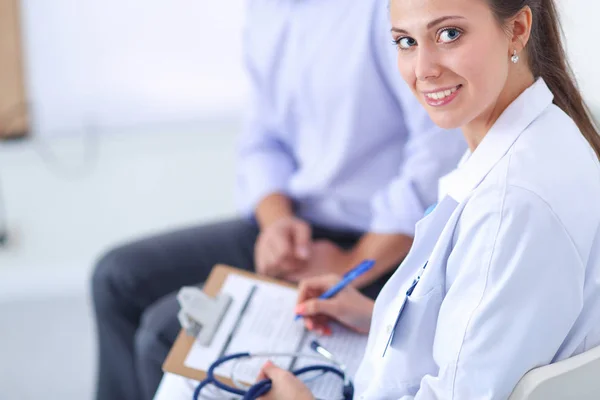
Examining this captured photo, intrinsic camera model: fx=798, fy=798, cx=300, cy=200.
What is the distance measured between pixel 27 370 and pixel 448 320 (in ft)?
4.80

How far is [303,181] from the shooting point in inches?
58.4

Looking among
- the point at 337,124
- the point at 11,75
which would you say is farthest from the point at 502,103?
the point at 11,75

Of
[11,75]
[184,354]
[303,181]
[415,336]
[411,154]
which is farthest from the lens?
[11,75]

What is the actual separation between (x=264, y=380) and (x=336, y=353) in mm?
141

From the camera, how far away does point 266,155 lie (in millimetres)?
1589

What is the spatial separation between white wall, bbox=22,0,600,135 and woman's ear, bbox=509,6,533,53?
1.53 m

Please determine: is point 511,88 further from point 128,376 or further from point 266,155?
point 128,376

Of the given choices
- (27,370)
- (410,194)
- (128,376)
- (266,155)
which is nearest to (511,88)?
(410,194)

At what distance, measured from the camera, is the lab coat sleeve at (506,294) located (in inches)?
30.6

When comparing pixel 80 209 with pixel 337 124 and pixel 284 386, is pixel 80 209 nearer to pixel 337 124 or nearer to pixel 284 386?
pixel 337 124

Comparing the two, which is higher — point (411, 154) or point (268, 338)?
point (411, 154)

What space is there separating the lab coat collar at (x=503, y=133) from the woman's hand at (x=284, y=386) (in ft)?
1.02

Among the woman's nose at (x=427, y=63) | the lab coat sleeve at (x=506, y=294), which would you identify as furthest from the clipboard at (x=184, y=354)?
the woman's nose at (x=427, y=63)

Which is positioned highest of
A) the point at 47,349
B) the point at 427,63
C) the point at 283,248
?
the point at 427,63
